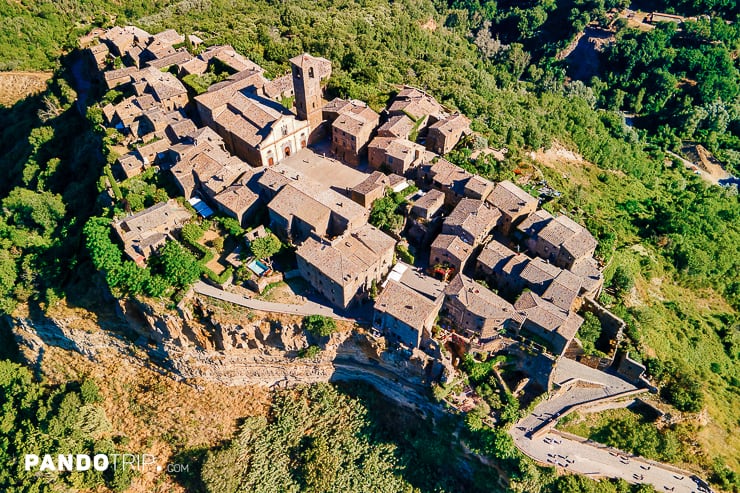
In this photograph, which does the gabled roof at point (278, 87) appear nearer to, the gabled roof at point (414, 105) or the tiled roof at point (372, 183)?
the gabled roof at point (414, 105)

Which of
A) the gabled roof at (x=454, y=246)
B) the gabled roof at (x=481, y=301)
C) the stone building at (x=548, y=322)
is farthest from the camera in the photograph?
the gabled roof at (x=454, y=246)

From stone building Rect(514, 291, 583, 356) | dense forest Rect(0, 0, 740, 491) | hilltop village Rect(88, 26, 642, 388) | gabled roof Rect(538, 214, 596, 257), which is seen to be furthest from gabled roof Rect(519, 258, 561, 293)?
dense forest Rect(0, 0, 740, 491)

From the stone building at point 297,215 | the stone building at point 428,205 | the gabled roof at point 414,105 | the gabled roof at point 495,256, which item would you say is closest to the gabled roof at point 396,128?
the gabled roof at point 414,105

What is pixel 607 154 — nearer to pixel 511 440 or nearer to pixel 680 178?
pixel 680 178

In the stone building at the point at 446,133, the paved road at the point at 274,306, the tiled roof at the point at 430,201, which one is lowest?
the paved road at the point at 274,306

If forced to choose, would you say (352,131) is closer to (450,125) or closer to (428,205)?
(450,125)

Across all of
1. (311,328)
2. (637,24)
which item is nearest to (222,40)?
(311,328)
